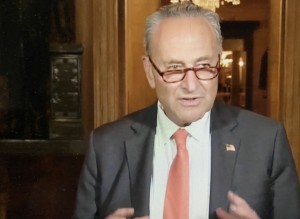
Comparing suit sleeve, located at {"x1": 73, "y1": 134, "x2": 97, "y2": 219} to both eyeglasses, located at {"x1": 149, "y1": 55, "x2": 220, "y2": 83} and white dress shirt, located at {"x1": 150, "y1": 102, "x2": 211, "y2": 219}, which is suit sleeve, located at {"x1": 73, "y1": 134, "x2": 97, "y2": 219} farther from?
eyeglasses, located at {"x1": 149, "y1": 55, "x2": 220, "y2": 83}

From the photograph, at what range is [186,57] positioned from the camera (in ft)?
3.33

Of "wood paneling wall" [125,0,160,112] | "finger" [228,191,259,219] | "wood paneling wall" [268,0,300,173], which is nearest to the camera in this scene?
"finger" [228,191,259,219]

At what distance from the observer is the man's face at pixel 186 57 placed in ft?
3.33

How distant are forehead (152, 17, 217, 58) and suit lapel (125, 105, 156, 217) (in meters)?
0.21

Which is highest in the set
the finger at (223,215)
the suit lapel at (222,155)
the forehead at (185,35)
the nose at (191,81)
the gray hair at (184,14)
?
the gray hair at (184,14)

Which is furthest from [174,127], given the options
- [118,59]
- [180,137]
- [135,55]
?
[135,55]

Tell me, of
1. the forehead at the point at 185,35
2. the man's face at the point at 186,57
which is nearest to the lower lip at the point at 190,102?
the man's face at the point at 186,57

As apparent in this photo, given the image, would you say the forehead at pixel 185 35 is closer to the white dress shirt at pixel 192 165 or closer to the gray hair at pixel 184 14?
the gray hair at pixel 184 14

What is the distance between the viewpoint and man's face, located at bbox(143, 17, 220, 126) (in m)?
1.01

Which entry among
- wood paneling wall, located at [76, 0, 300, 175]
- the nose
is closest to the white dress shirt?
the nose

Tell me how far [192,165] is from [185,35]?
0.28 meters

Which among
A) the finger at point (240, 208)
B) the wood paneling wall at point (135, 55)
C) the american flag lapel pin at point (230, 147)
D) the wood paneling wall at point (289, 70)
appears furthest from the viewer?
the wood paneling wall at point (135, 55)

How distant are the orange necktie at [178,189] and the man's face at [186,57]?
0.30 feet

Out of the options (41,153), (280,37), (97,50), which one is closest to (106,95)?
(97,50)
